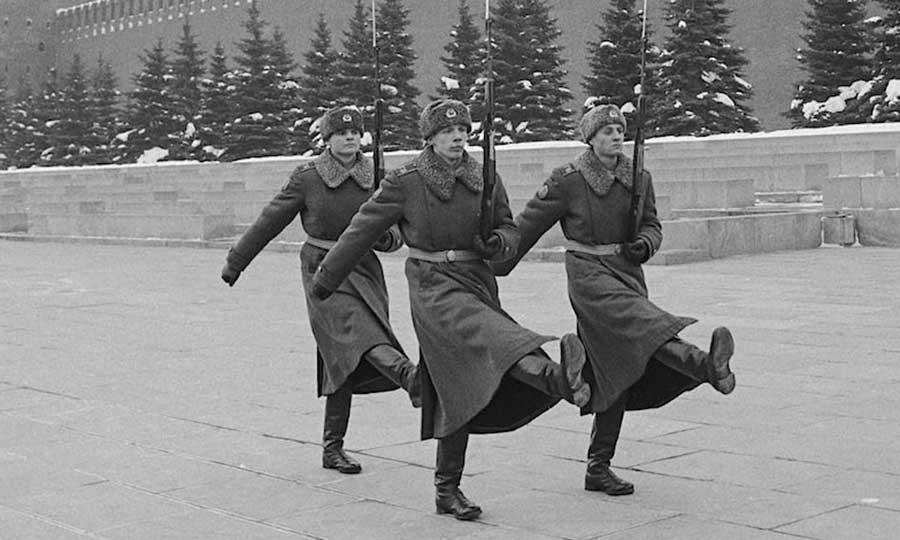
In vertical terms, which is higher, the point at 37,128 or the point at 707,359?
the point at 37,128

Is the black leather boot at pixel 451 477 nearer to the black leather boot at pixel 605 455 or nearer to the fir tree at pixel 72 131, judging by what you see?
the black leather boot at pixel 605 455

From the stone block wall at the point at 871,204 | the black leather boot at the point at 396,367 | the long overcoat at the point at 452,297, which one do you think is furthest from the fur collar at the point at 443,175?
the stone block wall at the point at 871,204

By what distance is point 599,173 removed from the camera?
204 inches

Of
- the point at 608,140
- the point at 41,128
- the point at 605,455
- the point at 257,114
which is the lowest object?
the point at 605,455

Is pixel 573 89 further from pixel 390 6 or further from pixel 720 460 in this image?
pixel 720 460

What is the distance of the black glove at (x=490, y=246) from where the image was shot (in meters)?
4.88

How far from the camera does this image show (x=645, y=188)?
17.1 feet

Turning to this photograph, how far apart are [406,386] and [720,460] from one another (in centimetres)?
119

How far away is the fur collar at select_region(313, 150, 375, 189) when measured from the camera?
5805 millimetres

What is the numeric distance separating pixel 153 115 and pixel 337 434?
137 feet

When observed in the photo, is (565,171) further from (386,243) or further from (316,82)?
(316,82)

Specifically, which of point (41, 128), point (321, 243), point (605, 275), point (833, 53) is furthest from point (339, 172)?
point (41, 128)

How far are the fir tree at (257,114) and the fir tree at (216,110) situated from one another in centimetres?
120

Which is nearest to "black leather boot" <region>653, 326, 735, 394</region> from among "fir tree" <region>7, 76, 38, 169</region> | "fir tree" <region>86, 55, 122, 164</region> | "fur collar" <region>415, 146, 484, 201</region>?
"fur collar" <region>415, 146, 484, 201</region>
